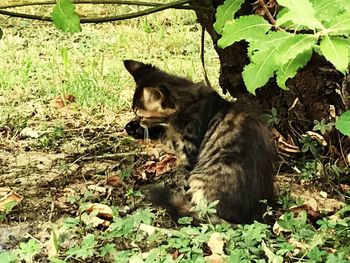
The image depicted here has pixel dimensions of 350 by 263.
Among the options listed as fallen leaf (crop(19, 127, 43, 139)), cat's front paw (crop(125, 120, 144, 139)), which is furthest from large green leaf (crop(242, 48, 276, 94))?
fallen leaf (crop(19, 127, 43, 139))

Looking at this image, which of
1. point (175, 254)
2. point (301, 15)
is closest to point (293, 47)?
point (301, 15)

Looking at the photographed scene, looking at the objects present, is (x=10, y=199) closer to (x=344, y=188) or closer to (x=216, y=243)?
(x=216, y=243)

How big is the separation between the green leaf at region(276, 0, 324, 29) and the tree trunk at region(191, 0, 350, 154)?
226 centimetres

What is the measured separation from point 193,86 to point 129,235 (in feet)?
4.12

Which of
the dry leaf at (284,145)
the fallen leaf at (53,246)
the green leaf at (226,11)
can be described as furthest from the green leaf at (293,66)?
the dry leaf at (284,145)

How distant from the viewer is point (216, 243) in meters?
3.18

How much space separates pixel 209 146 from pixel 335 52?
204 cm

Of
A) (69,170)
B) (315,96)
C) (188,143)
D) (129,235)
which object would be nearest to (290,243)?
(129,235)

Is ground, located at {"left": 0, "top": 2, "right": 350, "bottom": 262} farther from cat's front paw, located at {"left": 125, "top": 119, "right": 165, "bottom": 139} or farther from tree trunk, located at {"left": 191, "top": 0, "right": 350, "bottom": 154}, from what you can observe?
tree trunk, located at {"left": 191, "top": 0, "right": 350, "bottom": 154}

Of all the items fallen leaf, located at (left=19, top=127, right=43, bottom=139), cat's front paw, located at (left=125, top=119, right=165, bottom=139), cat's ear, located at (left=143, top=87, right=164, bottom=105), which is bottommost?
fallen leaf, located at (left=19, top=127, right=43, bottom=139)

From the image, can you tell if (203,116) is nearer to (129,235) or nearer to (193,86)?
(193,86)

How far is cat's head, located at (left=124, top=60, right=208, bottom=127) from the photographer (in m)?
4.23

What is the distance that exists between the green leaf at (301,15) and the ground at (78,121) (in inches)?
59.8

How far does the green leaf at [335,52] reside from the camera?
6.12 feet
